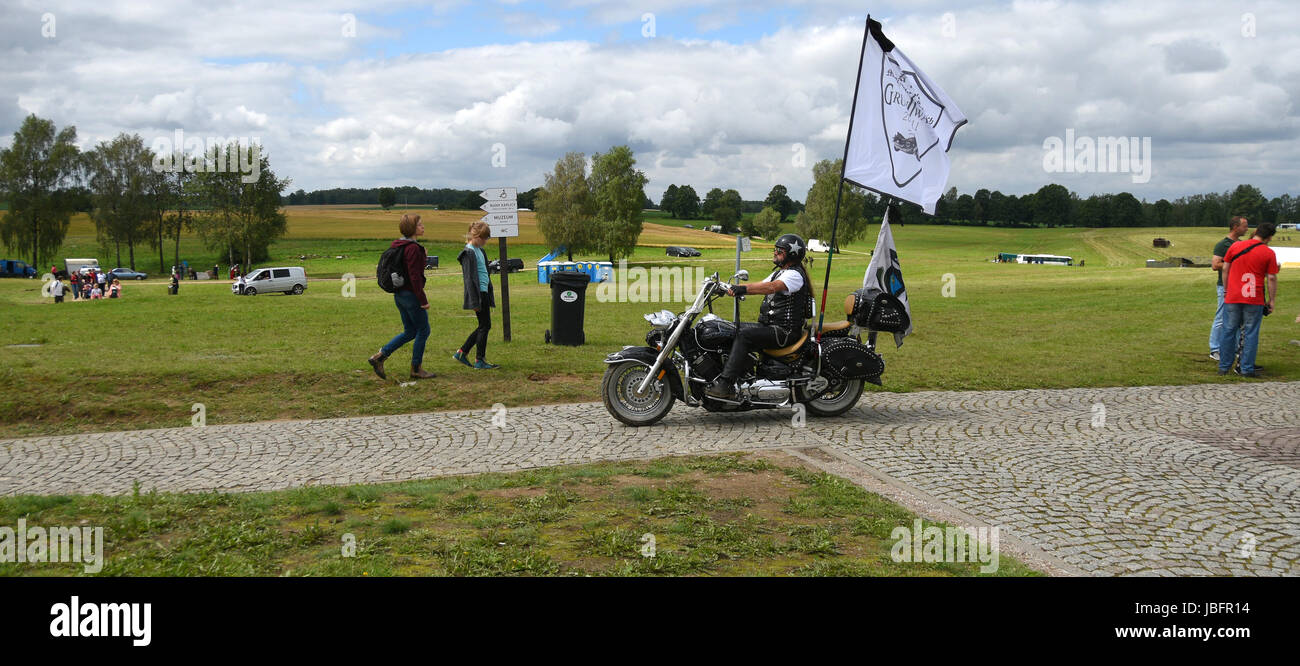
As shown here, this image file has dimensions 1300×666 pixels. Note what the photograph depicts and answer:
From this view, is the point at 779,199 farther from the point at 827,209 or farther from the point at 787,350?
the point at 787,350

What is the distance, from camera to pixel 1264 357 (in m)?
14.3

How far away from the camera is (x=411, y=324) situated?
11.1 metres

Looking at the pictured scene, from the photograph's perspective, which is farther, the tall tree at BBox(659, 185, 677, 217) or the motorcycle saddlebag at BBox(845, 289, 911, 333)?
the tall tree at BBox(659, 185, 677, 217)

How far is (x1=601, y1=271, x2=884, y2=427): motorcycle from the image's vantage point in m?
8.76

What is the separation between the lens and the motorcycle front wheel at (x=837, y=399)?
30.7ft

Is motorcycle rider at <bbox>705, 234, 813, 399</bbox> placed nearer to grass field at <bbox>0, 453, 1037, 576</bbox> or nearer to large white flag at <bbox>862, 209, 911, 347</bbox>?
large white flag at <bbox>862, 209, 911, 347</bbox>

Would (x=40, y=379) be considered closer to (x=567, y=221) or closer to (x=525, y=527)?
(x=525, y=527)

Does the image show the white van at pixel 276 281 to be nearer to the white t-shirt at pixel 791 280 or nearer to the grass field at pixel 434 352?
the grass field at pixel 434 352

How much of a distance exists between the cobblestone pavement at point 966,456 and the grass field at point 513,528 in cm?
79

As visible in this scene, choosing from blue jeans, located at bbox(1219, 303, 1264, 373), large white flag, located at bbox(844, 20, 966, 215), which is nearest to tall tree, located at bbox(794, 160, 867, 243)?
blue jeans, located at bbox(1219, 303, 1264, 373)

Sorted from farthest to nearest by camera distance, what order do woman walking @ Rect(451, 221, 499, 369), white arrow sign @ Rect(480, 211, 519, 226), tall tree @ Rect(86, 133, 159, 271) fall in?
tall tree @ Rect(86, 133, 159, 271), white arrow sign @ Rect(480, 211, 519, 226), woman walking @ Rect(451, 221, 499, 369)

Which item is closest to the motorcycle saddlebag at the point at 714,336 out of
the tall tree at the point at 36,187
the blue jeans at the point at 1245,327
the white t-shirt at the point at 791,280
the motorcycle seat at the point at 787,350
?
the motorcycle seat at the point at 787,350
